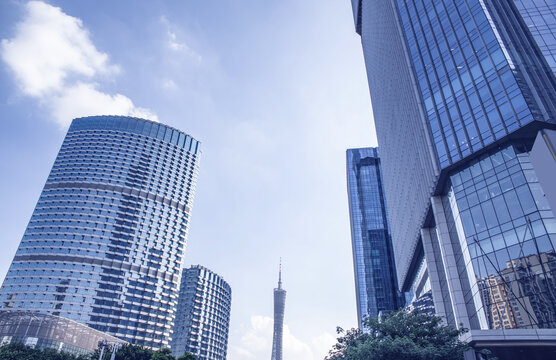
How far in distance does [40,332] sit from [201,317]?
10732 cm

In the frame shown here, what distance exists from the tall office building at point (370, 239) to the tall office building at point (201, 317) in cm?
7058

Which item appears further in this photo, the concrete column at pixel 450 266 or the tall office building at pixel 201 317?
the tall office building at pixel 201 317

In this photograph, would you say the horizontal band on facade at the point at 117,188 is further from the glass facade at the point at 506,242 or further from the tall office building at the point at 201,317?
the glass facade at the point at 506,242

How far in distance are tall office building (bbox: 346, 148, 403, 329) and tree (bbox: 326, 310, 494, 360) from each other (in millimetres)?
103312

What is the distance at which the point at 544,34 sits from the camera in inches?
1762

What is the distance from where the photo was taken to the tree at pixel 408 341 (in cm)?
2306

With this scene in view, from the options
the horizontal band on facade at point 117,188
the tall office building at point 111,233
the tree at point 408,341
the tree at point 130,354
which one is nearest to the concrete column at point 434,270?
the tree at point 408,341

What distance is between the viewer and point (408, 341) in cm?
2319

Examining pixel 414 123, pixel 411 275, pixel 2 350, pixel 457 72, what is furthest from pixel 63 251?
pixel 457 72

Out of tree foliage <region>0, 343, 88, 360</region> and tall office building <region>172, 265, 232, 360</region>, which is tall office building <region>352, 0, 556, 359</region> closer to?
Answer: tree foliage <region>0, 343, 88, 360</region>

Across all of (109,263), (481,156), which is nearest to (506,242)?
(481,156)

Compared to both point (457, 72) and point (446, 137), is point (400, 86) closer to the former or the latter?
point (457, 72)

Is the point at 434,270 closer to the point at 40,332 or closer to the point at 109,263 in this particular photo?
the point at 40,332

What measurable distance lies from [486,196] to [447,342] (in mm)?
18190
